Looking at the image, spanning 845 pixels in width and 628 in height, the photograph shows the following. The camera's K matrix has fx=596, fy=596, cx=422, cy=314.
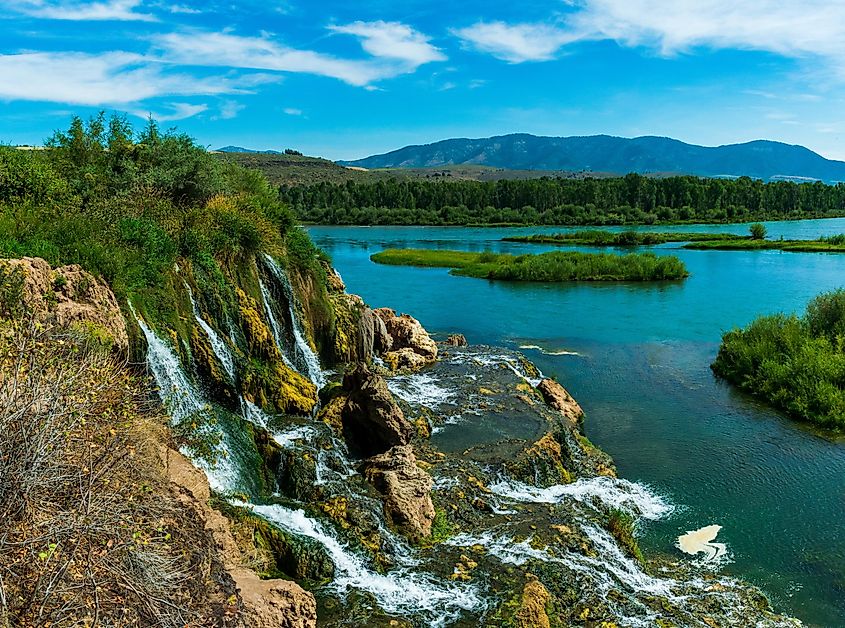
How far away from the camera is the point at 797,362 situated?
87.4ft

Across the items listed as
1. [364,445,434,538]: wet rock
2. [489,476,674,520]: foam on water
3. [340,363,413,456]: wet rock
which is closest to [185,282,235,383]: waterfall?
[340,363,413,456]: wet rock

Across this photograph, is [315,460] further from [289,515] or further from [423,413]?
[423,413]

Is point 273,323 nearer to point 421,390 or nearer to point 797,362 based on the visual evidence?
point 421,390


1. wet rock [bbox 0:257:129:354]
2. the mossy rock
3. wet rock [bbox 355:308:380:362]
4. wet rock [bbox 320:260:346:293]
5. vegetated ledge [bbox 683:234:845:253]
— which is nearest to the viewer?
wet rock [bbox 0:257:129:354]

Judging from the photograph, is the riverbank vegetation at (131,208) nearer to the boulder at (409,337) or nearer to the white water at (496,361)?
the boulder at (409,337)

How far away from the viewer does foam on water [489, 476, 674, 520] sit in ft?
56.1

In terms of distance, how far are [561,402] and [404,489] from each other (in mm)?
11237

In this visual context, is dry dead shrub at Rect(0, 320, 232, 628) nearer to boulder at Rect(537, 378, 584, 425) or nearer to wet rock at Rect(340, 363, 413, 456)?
wet rock at Rect(340, 363, 413, 456)

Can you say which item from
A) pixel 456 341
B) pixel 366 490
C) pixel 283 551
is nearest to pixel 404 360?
pixel 456 341

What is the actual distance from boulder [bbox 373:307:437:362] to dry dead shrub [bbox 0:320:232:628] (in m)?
21.2

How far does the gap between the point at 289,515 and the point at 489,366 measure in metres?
16.3

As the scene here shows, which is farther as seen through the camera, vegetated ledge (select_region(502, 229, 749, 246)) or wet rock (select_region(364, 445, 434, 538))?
vegetated ledge (select_region(502, 229, 749, 246))

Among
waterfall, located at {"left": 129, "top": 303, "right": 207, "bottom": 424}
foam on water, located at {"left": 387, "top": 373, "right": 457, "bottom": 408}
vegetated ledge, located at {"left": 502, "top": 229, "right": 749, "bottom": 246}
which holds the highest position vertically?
vegetated ledge, located at {"left": 502, "top": 229, "right": 749, "bottom": 246}

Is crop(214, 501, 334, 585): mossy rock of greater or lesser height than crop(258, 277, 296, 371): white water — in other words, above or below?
below
